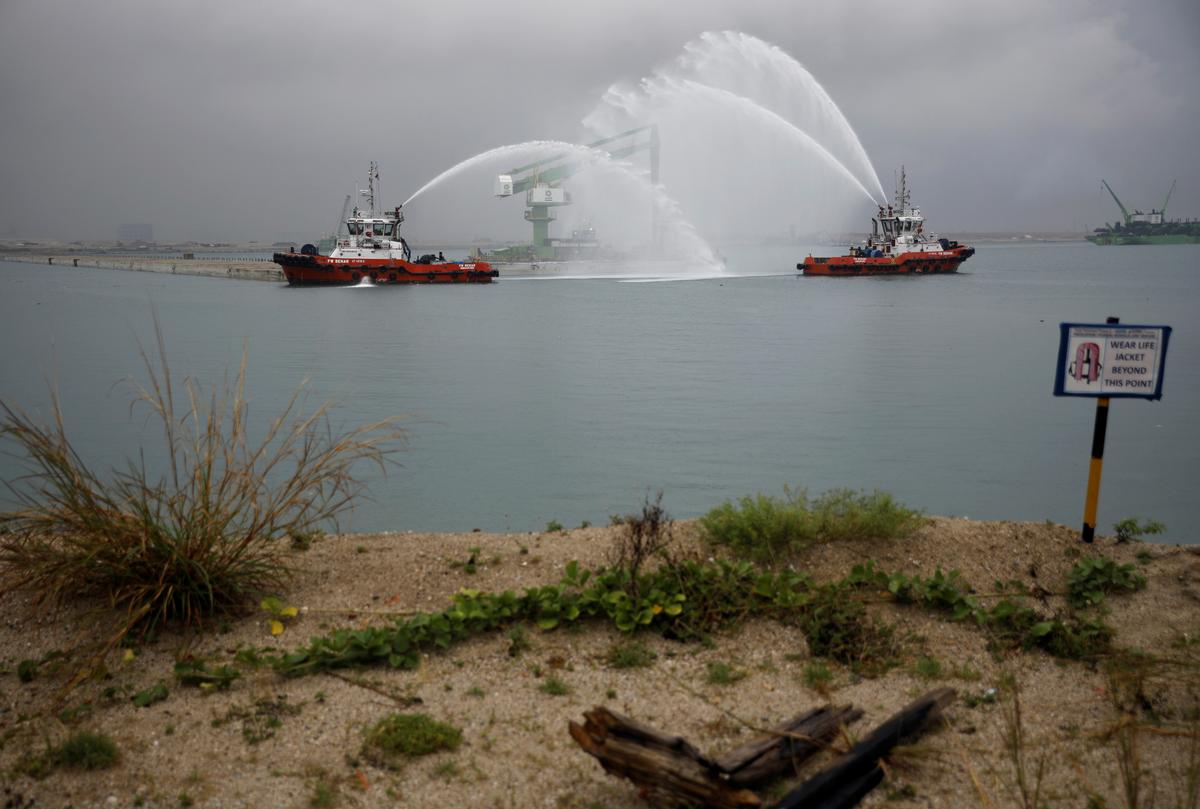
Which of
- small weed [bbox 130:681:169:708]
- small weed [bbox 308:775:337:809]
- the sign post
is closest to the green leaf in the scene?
the sign post

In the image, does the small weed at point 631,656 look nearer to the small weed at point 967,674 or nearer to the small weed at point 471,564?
the small weed at point 471,564

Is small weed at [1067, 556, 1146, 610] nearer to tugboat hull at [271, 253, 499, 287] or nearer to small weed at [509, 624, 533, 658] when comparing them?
small weed at [509, 624, 533, 658]

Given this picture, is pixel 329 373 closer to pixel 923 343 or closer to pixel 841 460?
pixel 841 460

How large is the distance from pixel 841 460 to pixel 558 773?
8.49 m

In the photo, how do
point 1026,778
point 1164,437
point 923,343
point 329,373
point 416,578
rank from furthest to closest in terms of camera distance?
point 923,343 < point 329,373 < point 1164,437 < point 416,578 < point 1026,778

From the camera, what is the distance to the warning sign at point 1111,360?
5.86 meters

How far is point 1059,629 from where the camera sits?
4668mm

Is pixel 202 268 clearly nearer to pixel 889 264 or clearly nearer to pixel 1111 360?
pixel 889 264

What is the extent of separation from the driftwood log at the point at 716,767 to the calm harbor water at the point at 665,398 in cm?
447

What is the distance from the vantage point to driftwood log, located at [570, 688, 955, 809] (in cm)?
322

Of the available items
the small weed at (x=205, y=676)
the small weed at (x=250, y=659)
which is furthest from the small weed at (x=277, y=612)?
the small weed at (x=205, y=676)

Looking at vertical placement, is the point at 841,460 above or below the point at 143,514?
below

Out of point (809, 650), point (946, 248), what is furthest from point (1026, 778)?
point (946, 248)

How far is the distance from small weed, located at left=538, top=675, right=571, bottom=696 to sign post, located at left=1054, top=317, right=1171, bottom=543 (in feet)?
12.1
